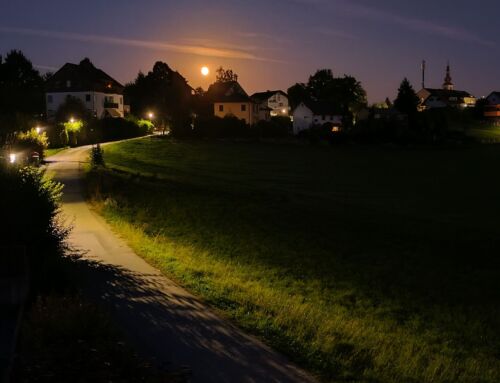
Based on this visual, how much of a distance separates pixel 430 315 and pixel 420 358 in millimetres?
3810

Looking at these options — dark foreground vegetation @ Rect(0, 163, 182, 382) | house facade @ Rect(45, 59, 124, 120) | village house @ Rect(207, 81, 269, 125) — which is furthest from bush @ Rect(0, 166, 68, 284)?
village house @ Rect(207, 81, 269, 125)

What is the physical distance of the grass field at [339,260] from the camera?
9.45 meters

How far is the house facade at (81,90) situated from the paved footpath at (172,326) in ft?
265

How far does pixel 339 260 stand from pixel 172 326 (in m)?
9.37

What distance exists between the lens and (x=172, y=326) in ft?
29.8

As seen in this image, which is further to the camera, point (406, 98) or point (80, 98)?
point (406, 98)

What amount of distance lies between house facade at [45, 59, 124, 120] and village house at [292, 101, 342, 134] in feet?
108

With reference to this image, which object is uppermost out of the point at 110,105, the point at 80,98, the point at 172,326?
the point at 80,98

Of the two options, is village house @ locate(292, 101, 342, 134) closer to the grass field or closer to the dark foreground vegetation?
the grass field

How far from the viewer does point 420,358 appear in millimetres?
9328

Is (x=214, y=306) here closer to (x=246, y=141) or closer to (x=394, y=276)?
(x=394, y=276)

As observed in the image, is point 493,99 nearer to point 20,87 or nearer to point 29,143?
point 20,87

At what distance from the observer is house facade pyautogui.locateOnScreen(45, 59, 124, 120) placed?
9131 cm

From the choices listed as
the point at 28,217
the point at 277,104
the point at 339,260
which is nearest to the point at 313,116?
the point at 277,104
